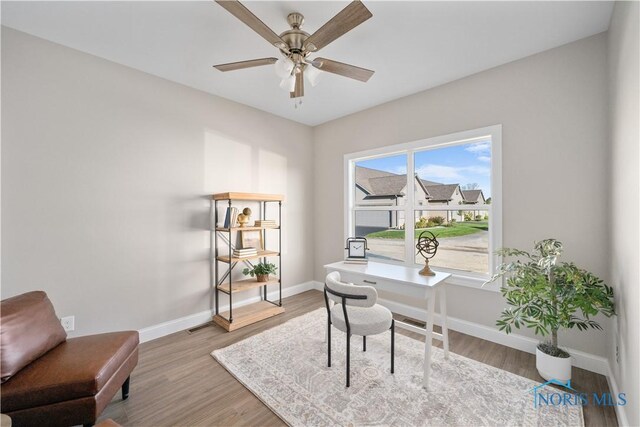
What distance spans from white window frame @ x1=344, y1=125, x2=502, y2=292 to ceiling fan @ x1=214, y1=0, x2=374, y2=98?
141 cm

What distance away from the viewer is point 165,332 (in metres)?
2.83

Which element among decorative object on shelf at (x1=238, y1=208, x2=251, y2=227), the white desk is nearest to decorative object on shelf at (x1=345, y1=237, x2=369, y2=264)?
the white desk

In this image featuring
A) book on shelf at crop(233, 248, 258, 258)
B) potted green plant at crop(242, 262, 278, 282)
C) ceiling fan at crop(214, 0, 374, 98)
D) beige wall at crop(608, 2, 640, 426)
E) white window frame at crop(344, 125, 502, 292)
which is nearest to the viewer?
beige wall at crop(608, 2, 640, 426)

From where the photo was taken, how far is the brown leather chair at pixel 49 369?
53.6 inches

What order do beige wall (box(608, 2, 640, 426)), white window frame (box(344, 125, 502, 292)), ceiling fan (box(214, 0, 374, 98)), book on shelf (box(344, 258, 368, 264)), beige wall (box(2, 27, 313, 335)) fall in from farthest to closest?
book on shelf (box(344, 258, 368, 264))
white window frame (box(344, 125, 502, 292))
beige wall (box(2, 27, 313, 335))
ceiling fan (box(214, 0, 374, 98))
beige wall (box(608, 2, 640, 426))

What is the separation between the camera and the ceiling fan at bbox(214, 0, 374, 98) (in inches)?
58.3

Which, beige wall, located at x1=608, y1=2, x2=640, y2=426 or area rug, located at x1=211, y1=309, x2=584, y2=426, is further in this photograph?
area rug, located at x1=211, y1=309, x2=584, y2=426

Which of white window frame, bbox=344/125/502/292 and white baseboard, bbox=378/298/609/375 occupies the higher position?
white window frame, bbox=344/125/502/292

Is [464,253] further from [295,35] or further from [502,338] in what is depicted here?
[295,35]

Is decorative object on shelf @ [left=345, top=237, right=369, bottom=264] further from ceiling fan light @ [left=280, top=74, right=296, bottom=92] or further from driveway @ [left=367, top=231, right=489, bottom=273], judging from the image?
ceiling fan light @ [left=280, top=74, right=296, bottom=92]

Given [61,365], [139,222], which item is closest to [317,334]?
[61,365]

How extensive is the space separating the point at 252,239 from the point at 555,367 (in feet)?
10.6

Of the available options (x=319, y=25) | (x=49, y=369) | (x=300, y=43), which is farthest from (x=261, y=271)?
(x=319, y=25)

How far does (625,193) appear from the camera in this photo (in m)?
1.56
